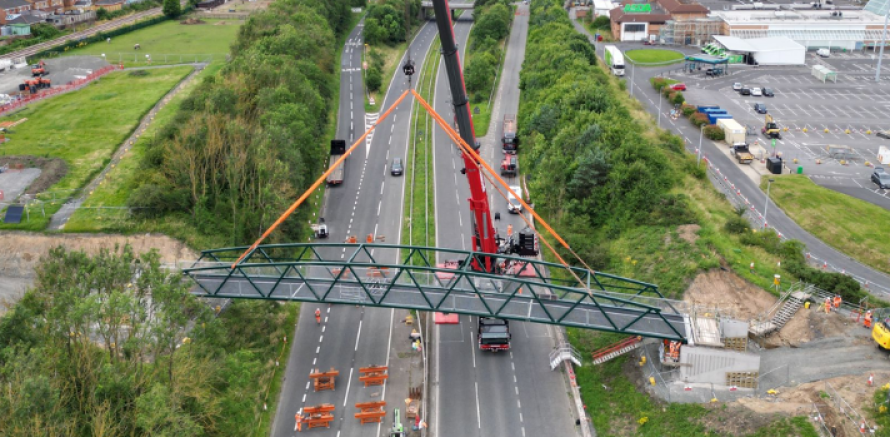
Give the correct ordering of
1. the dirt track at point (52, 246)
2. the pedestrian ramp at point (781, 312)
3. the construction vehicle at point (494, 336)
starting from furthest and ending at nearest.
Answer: the dirt track at point (52, 246), the construction vehicle at point (494, 336), the pedestrian ramp at point (781, 312)

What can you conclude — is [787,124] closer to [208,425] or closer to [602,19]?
[602,19]

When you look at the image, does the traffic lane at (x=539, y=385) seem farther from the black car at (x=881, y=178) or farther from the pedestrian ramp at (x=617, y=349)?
the black car at (x=881, y=178)

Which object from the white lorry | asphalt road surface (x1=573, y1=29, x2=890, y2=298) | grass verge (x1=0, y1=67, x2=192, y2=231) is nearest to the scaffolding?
the white lorry

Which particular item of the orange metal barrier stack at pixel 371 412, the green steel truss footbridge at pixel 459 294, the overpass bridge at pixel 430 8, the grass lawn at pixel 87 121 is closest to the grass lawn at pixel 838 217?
the green steel truss footbridge at pixel 459 294

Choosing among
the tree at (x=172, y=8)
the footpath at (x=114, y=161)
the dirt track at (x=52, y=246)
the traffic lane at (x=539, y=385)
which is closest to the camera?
the traffic lane at (x=539, y=385)

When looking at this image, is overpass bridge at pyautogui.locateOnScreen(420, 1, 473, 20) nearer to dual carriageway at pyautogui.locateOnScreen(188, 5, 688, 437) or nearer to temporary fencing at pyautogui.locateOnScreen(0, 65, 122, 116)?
temporary fencing at pyautogui.locateOnScreen(0, 65, 122, 116)

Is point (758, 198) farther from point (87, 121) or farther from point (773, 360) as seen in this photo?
point (87, 121)

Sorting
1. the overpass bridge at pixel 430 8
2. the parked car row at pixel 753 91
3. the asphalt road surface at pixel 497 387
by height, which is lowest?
the asphalt road surface at pixel 497 387

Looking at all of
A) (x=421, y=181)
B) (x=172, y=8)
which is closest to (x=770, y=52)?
(x=421, y=181)
